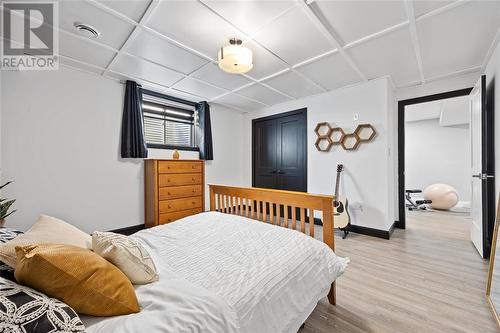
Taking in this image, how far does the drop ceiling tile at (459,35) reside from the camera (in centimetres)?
175

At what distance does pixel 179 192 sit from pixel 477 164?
163 inches

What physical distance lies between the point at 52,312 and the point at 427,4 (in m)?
2.88

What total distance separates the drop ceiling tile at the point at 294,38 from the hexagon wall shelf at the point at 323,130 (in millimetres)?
1480

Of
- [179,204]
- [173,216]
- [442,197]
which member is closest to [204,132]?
[179,204]

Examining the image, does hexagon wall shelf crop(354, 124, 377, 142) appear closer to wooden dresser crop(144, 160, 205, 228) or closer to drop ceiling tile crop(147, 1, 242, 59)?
drop ceiling tile crop(147, 1, 242, 59)

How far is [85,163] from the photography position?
2920 millimetres

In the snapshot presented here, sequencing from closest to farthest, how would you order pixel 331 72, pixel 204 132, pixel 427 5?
pixel 427 5 < pixel 331 72 < pixel 204 132

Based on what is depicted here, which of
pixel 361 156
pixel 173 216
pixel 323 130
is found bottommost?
pixel 173 216

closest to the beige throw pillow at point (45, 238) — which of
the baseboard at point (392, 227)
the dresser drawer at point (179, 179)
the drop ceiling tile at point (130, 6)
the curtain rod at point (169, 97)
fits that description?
the drop ceiling tile at point (130, 6)

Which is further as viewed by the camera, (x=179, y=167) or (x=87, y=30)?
(x=179, y=167)

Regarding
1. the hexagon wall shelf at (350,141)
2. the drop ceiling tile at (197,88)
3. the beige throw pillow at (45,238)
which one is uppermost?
the drop ceiling tile at (197,88)

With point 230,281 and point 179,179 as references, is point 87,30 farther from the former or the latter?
point 230,281

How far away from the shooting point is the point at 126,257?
973 millimetres

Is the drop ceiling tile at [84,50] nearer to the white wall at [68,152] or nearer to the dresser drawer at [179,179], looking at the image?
the white wall at [68,152]
